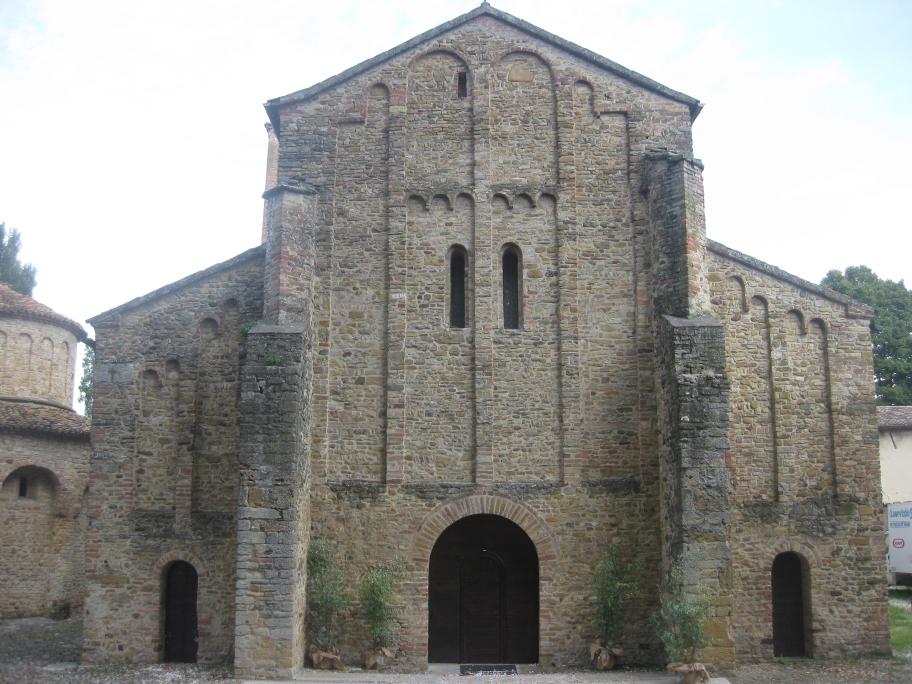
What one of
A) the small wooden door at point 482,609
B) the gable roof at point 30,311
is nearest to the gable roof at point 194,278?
the small wooden door at point 482,609

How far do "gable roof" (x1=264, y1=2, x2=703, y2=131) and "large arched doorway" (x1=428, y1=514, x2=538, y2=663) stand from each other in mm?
8257

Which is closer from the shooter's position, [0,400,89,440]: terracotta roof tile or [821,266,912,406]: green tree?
[0,400,89,440]: terracotta roof tile

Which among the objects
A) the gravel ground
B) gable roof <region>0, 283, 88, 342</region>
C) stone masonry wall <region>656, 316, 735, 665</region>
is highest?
gable roof <region>0, 283, 88, 342</region>

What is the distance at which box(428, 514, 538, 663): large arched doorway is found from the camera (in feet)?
51.4

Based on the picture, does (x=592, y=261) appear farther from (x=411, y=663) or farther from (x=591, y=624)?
(x=411, y=663)

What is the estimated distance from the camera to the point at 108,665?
15.7 m

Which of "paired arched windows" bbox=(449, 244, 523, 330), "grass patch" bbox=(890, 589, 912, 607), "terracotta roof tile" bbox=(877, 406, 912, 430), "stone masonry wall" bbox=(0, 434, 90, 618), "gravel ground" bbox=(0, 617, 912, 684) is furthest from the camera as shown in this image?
"terracotta roof tile" bbox=(877, 406, 912, 430)

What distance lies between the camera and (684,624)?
13.5 meters

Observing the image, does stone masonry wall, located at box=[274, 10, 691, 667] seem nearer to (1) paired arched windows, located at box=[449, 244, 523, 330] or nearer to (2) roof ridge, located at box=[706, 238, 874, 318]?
(1) paired arched windows, located at box=[449, 244, 523, 330]

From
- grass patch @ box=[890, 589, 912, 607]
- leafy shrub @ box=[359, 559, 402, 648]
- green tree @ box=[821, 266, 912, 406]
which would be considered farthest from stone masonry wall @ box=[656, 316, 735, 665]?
green tree @ box=[821, 266, 912, 406]

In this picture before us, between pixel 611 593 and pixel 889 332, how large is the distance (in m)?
25.0

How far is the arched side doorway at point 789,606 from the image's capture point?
16125mm

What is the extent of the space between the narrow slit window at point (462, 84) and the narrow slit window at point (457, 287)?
3.02 m

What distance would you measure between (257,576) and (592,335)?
687 cm
